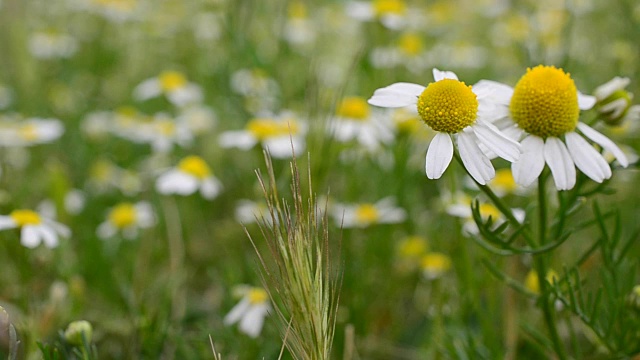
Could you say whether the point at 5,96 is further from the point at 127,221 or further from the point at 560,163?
the point at 560,163

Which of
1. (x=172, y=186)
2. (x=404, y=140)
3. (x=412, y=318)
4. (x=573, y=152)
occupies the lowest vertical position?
(x=412, y=318)

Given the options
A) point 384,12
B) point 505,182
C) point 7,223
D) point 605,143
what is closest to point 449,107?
point 605,143

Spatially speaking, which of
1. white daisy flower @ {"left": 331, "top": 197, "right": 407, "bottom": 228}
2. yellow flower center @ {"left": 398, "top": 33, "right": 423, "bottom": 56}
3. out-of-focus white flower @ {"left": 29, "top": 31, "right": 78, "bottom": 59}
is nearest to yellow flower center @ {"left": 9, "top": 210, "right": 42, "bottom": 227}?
white daisy flower @ {"left": 331, "top": 197, "right": 407, "bottom": 228}

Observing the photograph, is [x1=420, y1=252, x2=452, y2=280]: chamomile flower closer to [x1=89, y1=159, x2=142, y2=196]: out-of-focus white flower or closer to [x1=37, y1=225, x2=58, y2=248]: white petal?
[x1=37, y1=225, x2=58, y2=248]: white petal

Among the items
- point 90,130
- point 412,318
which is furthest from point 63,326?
point 90,130

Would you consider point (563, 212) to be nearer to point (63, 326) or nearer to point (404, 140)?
point (404, 140)

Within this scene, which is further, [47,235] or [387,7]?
[387,7]
